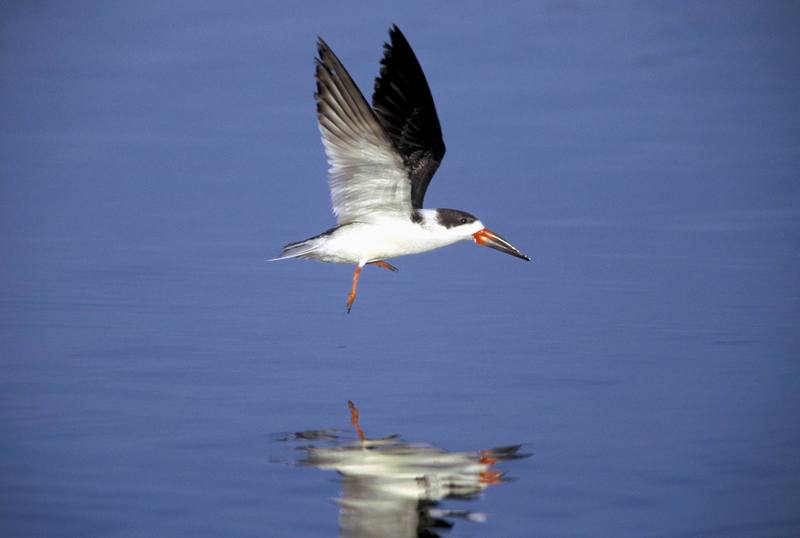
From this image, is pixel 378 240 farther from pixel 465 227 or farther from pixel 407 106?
pixel 407 106

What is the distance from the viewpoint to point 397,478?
761 centimetres

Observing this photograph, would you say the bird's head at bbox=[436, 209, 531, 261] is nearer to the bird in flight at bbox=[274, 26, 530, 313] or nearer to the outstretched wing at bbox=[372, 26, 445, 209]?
the bird in flight at bbox=[274, 26, 530, 313]

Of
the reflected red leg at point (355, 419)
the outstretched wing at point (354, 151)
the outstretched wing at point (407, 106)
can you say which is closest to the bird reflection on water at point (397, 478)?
the reflected red leg at point (355, 419)

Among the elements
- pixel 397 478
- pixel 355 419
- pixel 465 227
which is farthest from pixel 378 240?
pixel 397 478

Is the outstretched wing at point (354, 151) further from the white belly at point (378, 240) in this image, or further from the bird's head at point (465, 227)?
the bird's head at point (465, 227)

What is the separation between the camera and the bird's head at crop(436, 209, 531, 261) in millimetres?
10797

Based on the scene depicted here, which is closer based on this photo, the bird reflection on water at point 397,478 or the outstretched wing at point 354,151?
the bird reflection on water at point 397,478

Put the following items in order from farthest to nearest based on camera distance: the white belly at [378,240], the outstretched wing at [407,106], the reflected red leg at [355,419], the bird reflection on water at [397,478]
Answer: the outstretched wing at [407,106] < the white belly at [378,240] < the reflected red leg at [355,419] < the bird reflection on water at [397,478]

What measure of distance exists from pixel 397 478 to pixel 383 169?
3175 mm

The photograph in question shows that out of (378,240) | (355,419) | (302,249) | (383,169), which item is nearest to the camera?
(355,419)

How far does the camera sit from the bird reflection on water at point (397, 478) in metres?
6.97

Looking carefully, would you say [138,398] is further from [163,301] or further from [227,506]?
[163,301]

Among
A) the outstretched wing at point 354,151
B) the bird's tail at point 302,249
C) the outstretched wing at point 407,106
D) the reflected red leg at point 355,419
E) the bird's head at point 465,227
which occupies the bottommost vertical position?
the reflected red leg at point 355,419

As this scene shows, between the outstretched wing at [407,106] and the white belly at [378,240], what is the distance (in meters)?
0.26
